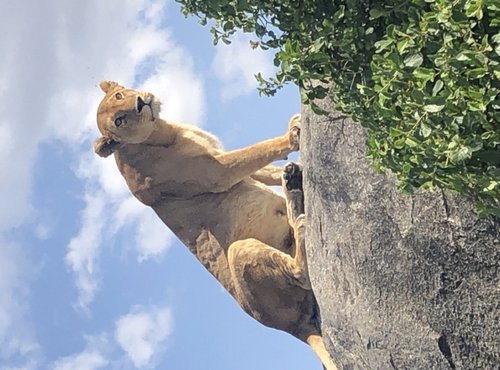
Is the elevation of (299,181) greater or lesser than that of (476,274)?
greater

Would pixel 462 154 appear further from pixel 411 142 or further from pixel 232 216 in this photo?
pixel 232 216

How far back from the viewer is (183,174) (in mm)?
9773

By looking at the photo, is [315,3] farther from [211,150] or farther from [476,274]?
[211,150]

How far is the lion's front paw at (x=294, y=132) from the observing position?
8.90 meters

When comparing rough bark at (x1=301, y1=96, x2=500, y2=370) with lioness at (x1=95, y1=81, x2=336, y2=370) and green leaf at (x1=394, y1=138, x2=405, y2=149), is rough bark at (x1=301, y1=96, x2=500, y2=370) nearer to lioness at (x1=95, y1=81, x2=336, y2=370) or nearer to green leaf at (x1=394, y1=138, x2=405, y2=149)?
green leaf at (x1=394, y1=138, x2=405, y2=149)

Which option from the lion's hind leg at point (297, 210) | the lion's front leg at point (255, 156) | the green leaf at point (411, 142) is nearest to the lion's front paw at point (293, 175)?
the lion's hind leg at point (297, 210)

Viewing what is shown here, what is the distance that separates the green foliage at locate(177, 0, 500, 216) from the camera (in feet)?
11.2

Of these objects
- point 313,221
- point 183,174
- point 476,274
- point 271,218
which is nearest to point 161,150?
point 183,174

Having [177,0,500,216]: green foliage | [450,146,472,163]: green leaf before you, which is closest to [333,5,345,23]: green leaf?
[177,0,500,216]: green foliage

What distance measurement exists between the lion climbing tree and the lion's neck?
3227 millimetres

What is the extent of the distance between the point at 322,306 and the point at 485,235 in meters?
2.63

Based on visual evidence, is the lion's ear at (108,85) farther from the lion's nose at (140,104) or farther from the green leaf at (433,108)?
the green leaf at (433,108)

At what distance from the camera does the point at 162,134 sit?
9891mm

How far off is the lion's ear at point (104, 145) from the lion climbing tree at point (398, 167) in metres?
3.46
